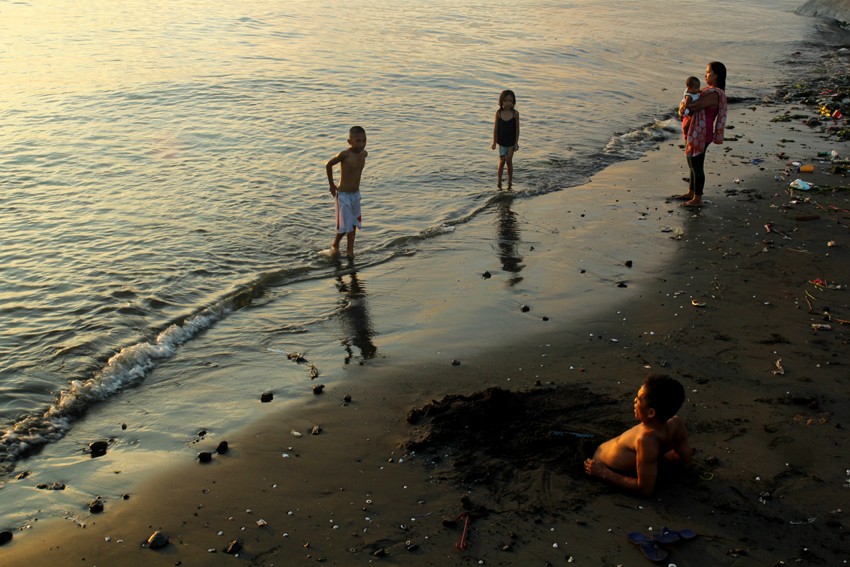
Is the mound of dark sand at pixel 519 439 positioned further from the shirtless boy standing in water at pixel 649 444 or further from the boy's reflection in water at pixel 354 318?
the boy's reflection in water at pixel 354 318

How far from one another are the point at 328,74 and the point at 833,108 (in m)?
12.2

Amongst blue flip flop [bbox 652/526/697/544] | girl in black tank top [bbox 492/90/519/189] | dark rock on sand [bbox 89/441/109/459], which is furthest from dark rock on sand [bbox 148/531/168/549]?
girl in black tank top [bbox 492/90/519/189]

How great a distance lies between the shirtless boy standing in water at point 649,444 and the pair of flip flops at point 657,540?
0.39 m

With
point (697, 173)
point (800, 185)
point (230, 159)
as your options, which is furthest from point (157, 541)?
point (800, 185)

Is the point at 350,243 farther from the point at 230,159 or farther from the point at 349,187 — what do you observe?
the point at 230,159

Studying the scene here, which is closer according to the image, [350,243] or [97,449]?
[97,449]

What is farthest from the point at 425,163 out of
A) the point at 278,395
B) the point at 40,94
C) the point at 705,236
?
the point at 40,94

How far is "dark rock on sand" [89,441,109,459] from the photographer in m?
5.54

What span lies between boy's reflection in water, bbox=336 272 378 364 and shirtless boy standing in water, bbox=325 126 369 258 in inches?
28.0

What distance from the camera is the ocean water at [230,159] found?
7121 millimetres

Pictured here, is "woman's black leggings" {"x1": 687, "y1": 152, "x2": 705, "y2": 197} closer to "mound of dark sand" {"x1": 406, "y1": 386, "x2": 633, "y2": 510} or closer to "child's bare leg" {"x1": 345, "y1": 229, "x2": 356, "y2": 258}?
"child's bare leg" {"x1": 345, "y1": 229, "x2": 356, "y2": 258}

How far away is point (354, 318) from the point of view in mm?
7824

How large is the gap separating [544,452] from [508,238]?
5312 mm

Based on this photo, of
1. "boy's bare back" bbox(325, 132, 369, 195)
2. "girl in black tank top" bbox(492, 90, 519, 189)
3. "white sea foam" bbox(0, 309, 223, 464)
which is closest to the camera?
"white sea foam" bbox(0, 309, 223, 464)
